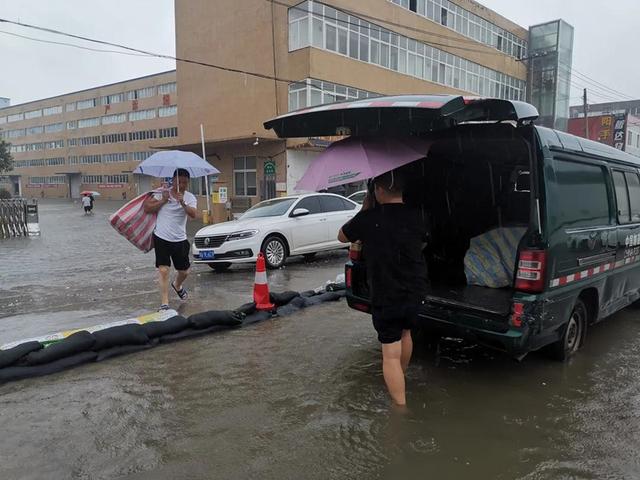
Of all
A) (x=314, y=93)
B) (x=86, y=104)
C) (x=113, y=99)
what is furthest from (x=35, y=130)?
(x=314, y=93)

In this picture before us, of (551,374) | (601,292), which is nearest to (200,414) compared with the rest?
(551,374)

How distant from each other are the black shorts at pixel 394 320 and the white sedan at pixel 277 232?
6.22 m

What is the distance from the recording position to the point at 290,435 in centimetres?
338

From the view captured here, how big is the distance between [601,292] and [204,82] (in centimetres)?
2908

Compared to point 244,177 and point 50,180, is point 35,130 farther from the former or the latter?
point 244,177

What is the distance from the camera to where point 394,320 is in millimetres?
3676

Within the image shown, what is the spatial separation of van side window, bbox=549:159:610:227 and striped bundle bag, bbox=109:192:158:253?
4.82 m

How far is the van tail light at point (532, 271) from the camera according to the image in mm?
3883

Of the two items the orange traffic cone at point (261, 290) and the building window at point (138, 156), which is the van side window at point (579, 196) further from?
the building window at point (138, 156)

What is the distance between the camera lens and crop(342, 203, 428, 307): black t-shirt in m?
3.66

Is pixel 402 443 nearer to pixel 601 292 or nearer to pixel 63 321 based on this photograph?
pixel 601 292

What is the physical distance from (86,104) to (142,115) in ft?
44.2

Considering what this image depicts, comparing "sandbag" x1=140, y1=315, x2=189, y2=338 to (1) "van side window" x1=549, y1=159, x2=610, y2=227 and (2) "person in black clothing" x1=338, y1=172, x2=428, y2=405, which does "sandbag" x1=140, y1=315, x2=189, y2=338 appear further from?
(1) "van side window" x1=549, y1=159, x2=610, y2=227

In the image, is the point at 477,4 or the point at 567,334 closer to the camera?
the point at 567,334
